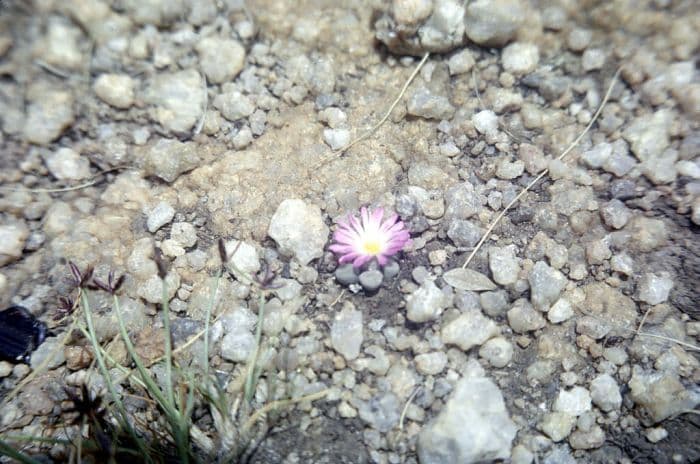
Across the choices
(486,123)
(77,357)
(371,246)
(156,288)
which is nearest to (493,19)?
(486,123)

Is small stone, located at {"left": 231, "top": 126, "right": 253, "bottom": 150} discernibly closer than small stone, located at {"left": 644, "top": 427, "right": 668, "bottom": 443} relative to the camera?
No

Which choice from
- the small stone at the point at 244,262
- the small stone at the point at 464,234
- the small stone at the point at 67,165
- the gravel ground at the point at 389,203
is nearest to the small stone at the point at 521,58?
the gravel ground at the point at 389,203

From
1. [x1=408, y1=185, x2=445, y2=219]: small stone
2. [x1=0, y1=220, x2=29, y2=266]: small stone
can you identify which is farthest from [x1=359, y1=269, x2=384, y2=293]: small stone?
[x1=0, y1=220, x2=29, y2=266]: small stone

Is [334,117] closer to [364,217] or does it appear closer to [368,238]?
[364,217]

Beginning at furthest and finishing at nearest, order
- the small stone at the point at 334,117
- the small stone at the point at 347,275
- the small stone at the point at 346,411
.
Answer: the small stone at the point at 334,117
the small stone at the point at 347,275
the small stone at the point at 346,411

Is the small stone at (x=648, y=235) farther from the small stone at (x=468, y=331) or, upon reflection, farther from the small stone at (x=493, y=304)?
the small stone at (x=468, y=331)

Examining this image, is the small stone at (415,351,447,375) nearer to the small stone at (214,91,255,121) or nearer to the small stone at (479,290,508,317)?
the small stone at (479,290,508,317)
